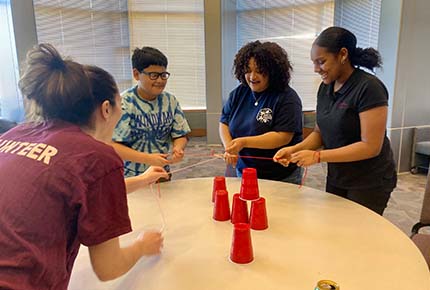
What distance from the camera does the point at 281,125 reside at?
185cm

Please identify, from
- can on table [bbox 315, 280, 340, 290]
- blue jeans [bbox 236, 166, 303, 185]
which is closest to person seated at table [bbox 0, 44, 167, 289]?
can on table [bbox 315, 280, 340, 290]

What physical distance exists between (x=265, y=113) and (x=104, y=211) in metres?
1.25

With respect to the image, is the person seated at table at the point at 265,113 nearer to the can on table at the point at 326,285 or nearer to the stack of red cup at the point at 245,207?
the stack of red cup at the point at 245,207

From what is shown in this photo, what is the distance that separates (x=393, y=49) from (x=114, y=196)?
3988 mm

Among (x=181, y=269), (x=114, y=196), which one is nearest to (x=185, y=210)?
(x=181, y=269)

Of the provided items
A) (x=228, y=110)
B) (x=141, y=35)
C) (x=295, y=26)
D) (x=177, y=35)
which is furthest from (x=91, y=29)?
(x=228, y=110)

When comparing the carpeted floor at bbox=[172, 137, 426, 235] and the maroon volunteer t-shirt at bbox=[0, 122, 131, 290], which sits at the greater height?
the maroon volunteer t-shirt at bbox=[0, 122, 131, 290]

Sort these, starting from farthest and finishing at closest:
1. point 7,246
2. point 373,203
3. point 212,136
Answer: point 212,136 < point 373,203 < point 7,246

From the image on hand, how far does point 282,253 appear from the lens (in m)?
1.12

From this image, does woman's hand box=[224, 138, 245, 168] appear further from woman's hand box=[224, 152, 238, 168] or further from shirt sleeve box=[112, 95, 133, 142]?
shirt sleeve box=[112, 95, 133, 142]

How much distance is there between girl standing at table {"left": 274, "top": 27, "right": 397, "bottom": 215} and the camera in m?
1.51

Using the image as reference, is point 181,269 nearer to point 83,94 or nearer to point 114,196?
point 114,196

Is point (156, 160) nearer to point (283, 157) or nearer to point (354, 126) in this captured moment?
point (283, 157)

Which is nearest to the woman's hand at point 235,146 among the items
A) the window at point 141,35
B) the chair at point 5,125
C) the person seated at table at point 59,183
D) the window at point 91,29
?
the person seated at table at point 59,183
